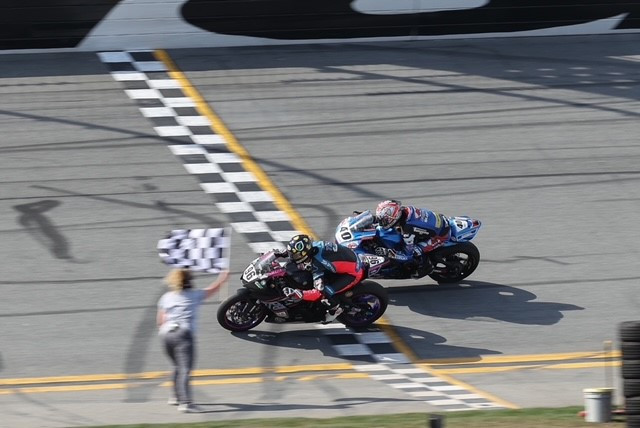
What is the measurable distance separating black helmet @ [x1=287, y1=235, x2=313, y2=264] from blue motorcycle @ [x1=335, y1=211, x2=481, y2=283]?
1028 millimetres

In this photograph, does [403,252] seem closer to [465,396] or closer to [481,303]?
[481,303]

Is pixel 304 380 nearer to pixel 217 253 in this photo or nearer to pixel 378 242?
pixel 217 253

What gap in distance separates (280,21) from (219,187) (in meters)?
7.00

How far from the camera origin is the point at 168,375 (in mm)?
12648

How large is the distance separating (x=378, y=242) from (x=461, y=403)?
352 cm

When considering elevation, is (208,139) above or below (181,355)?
below

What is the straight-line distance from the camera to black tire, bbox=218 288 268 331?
13.5 m

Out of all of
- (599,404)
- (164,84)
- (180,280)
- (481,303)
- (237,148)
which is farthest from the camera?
(164,84)

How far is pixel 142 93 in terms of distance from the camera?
2155cm

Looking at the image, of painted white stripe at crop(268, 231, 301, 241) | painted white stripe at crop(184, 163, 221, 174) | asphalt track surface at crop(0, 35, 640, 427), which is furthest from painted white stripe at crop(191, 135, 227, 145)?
painted white stripe at crop(268, 231, 301, 241)

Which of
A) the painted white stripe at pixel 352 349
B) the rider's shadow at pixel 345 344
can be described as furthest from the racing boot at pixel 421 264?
the painted white stripe at pixel 352 349

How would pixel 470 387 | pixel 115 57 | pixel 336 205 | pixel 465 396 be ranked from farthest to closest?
1. pixel 115 57
2. pixel 336 205
3. pixel 470 387
4. pixel 465 396

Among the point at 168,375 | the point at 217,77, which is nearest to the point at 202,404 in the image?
the point at 168,375

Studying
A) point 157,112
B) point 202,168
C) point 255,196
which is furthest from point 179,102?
point 255,196
